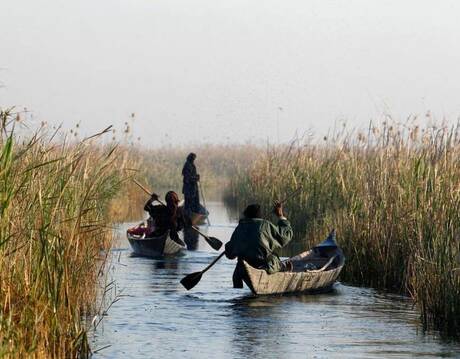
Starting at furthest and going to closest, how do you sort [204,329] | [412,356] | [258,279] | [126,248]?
[126,248] < [258,279] < [204,329] < [412,356]

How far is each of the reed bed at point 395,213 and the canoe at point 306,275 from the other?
403 mm

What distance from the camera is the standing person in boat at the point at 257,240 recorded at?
15445 millimetres

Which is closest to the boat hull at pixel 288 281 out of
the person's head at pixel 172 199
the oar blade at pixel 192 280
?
the oar blade at pixel 192 280

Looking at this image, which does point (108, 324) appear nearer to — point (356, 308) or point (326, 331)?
point (326, 331)

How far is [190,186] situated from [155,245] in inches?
292

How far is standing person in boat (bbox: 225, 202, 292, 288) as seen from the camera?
1545 cm

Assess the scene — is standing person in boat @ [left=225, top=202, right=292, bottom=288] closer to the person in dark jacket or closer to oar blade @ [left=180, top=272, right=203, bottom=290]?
oar blade @ [left=180, top=272, right=203, bottom=290]

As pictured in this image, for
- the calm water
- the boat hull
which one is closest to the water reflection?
the calm water

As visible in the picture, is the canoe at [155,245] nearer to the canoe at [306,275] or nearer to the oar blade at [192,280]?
the canoe at [306,275]

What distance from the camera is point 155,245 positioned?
21859mm

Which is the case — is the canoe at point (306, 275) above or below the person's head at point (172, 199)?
below

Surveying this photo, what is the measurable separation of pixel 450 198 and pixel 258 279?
10.2 ft

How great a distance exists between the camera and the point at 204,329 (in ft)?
42.8

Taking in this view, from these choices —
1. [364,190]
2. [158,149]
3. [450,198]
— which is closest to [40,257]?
[450,198]
